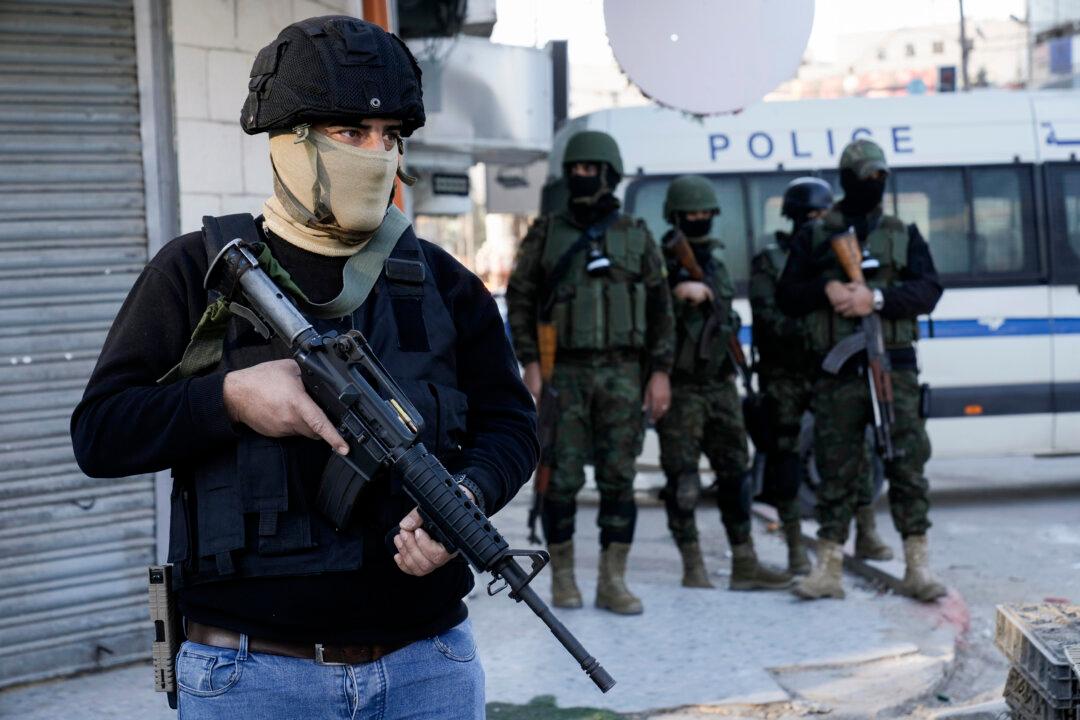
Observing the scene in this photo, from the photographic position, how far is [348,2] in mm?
5609

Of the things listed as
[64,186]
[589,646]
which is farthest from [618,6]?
[589,646]

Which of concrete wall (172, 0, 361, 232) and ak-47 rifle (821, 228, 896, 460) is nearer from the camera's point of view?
concrete wall (172, 0, 361, 232)

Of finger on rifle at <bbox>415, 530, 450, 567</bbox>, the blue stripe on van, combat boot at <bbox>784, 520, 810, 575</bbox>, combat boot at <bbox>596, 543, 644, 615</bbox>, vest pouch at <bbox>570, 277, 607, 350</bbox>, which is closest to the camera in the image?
finger on rifle at <bbox>415, 530, 450, 567</bbox>

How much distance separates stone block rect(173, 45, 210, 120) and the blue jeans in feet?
10.9

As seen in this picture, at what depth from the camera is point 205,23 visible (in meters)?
4.97

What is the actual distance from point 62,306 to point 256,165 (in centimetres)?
89

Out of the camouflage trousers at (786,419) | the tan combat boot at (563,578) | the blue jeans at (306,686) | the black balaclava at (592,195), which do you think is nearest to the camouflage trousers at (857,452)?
the camouflage trousers at (786,419)

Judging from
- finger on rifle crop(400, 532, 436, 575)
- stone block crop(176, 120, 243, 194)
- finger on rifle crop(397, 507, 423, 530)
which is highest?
stone block crop(176, 120, 243, 194)

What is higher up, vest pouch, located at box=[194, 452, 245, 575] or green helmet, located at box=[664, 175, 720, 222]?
green helmet, located at box=[664, 175, 720, 222]

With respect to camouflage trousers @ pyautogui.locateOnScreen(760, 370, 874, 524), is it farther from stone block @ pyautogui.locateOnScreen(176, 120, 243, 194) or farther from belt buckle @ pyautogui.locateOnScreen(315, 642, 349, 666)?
belt buckle @ pyautogui.locateOnScreen(315, 642, 349, 666)

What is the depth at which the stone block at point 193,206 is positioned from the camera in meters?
4.96

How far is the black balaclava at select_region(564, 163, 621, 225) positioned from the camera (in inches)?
235

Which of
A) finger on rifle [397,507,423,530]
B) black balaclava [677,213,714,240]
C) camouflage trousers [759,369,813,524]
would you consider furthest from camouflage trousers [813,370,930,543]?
finger on rifle [397,507,423,530]

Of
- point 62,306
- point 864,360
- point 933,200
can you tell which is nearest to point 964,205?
point 933,200
